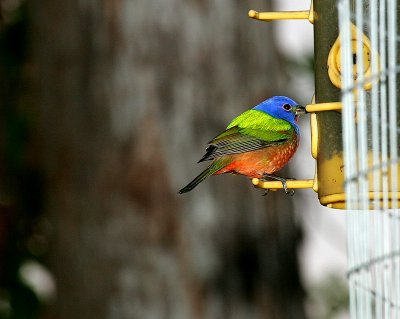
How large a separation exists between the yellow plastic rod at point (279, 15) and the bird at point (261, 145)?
0.48 m

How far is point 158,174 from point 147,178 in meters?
0.10

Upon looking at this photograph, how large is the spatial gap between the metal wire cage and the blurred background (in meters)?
4.17

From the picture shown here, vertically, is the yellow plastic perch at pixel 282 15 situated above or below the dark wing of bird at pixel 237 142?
above

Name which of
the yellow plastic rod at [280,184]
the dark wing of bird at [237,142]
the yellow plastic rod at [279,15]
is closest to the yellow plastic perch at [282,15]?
the yellow plastic rod at [279,15]

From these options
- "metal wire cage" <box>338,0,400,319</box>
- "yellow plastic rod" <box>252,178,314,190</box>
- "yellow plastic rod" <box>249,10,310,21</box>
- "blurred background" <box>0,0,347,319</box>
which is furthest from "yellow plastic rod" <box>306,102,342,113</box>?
"blurred background" <box>0,0,347,319</box>

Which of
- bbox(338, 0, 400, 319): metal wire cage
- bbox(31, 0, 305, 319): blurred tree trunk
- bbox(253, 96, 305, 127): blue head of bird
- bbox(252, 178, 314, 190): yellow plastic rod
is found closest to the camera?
bbox(338, 0, 400, 319): metal wire cage

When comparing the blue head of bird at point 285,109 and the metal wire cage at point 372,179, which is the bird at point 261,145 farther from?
the metal wire cage at point 372,179

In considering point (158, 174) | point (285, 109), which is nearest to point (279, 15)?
point (285, 109)

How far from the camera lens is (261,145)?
6688 millimetres

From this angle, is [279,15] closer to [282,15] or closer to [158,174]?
[282,15]

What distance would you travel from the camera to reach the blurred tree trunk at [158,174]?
10008 mm

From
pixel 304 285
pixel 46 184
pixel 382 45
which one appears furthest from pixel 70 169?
pixel 382 45

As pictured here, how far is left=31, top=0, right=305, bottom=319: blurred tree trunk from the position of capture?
10008mm

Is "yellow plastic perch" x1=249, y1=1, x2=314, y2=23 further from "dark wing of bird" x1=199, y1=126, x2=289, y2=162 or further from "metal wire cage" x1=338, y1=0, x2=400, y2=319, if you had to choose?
"dark wing of bird" x1=199, y1=126, x2=289, y2=162
